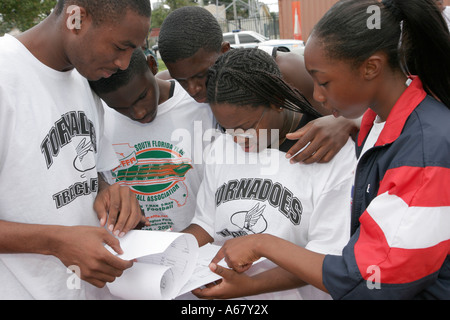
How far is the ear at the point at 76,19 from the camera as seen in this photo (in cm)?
142

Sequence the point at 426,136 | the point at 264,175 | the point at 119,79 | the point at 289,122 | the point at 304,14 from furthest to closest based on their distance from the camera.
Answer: the point at 304,14 < the point at 119,79 < the point at 289,122 < the point at 264,175 < the point at 426,136

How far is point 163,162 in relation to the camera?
7.11 feet

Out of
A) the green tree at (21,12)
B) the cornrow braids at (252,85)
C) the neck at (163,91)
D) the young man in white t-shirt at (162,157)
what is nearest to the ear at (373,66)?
the cornrow braids at (252,85)

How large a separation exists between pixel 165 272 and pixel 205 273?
0.50 ft

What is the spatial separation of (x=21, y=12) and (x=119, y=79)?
41.7 feet

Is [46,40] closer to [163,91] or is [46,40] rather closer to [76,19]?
[76,19]

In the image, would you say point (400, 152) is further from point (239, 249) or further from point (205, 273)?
point (205, 273)

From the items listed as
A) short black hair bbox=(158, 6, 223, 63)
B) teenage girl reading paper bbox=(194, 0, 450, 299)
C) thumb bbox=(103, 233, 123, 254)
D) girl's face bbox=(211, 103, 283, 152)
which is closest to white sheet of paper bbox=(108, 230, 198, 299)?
thumb bbox=(103, 233, 123, 254)

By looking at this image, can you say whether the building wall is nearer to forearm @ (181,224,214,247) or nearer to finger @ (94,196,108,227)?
forearm @ (181,224,214,247)

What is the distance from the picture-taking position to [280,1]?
61.8 ft

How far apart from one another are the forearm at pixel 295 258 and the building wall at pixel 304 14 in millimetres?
17542

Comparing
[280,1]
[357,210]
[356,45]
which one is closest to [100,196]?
[357,210]

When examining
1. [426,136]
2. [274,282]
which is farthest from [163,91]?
[426,136]

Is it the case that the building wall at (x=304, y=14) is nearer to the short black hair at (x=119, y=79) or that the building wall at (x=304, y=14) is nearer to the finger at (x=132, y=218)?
the short black hair at (x=119, y=79)
